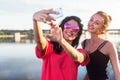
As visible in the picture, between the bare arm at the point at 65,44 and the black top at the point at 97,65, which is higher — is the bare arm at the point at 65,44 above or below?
above

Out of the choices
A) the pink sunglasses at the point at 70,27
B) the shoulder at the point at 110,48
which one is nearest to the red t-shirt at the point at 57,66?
the pink sunglasses at the point at 70,27

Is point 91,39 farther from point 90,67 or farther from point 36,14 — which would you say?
point 36,14

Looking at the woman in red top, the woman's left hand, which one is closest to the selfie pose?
the woman in red top

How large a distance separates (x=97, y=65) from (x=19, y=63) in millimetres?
8551

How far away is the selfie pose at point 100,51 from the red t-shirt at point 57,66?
208 mm

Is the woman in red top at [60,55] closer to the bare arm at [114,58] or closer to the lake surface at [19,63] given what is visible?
the bare arm at [114,58]

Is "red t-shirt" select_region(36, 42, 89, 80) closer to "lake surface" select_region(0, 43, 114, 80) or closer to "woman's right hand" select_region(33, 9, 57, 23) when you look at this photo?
"woman's right hand" select_region(33, 9, 57, 23)

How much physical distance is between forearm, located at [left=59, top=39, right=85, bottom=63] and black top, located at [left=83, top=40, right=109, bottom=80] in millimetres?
186

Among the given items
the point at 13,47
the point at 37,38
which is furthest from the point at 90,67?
the point at 13,47

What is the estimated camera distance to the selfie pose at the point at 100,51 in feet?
8.60

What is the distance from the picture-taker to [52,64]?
245 cm

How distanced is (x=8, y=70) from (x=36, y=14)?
856 centimetres

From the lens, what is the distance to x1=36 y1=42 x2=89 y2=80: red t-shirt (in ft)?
8.01

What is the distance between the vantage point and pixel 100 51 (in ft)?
8.63
